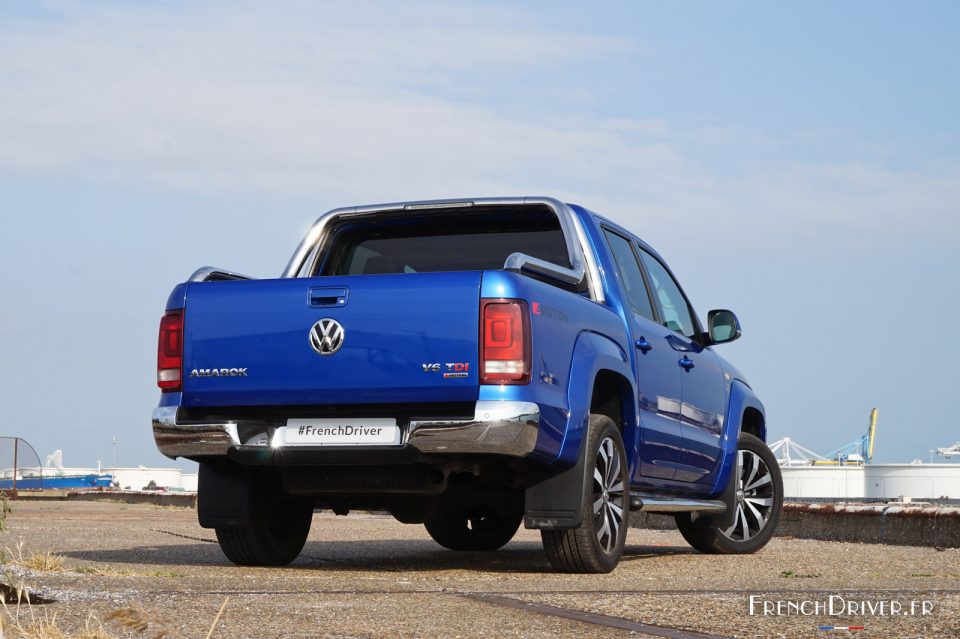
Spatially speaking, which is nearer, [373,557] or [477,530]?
[373,557]

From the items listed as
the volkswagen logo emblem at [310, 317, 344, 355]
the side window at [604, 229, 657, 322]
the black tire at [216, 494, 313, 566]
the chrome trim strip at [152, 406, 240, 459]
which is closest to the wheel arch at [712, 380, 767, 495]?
the side window at [604, 229, 657, 322]

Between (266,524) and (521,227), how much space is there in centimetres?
221

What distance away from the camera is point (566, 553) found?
6.68m

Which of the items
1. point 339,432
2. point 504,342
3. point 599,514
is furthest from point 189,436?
point 599,514

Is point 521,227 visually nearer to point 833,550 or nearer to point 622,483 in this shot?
point 622,483

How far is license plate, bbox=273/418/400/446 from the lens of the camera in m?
6.26

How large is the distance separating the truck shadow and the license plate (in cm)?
102

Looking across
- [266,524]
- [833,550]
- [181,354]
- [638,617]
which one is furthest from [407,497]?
[833,550]

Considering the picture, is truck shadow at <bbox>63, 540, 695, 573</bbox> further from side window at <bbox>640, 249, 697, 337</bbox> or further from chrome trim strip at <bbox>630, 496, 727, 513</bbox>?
side window at <bbox>640, 249, 697, 337</bbox>

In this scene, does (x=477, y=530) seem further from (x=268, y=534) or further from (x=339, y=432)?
(x=339, y=432)

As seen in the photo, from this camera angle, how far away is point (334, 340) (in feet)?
20.9

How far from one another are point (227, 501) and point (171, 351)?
34.0 inches

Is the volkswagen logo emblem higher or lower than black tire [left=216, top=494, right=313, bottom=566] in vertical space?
higher

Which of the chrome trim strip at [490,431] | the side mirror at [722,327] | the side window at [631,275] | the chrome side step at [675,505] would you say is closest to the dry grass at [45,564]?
the chrome trim strip at [490,431]
